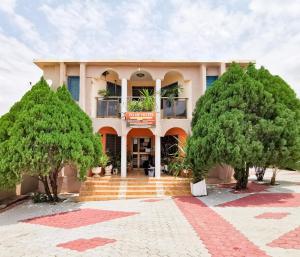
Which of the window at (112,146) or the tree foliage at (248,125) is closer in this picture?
the tree foliage at (248,125)

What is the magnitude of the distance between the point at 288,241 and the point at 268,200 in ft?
19.0

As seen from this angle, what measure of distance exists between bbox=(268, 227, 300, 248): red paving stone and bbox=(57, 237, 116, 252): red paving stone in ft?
12.4

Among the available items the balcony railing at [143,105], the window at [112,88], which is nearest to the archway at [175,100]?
the balcony railing at [143,105]

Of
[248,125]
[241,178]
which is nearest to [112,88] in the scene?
[241,178]

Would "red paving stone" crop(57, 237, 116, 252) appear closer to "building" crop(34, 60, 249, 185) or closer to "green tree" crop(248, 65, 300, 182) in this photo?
"green tree" crop(248, 65, 300, 182)

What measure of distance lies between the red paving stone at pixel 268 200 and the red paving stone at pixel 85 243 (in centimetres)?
599

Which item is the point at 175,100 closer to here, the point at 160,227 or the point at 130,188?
the point at 130,188

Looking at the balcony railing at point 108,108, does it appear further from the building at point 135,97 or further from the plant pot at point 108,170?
the plant pot at point 108,170

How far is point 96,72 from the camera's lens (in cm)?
1766

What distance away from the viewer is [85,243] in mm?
7262

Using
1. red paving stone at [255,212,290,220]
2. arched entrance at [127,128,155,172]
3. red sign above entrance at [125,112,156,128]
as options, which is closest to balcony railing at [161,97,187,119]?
red sign above entrance at [125,112,156,128]

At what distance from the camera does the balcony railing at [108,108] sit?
17766 millimetres

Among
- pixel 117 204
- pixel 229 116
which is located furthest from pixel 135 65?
pixel 117 204

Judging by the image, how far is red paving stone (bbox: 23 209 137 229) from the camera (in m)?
9.72
